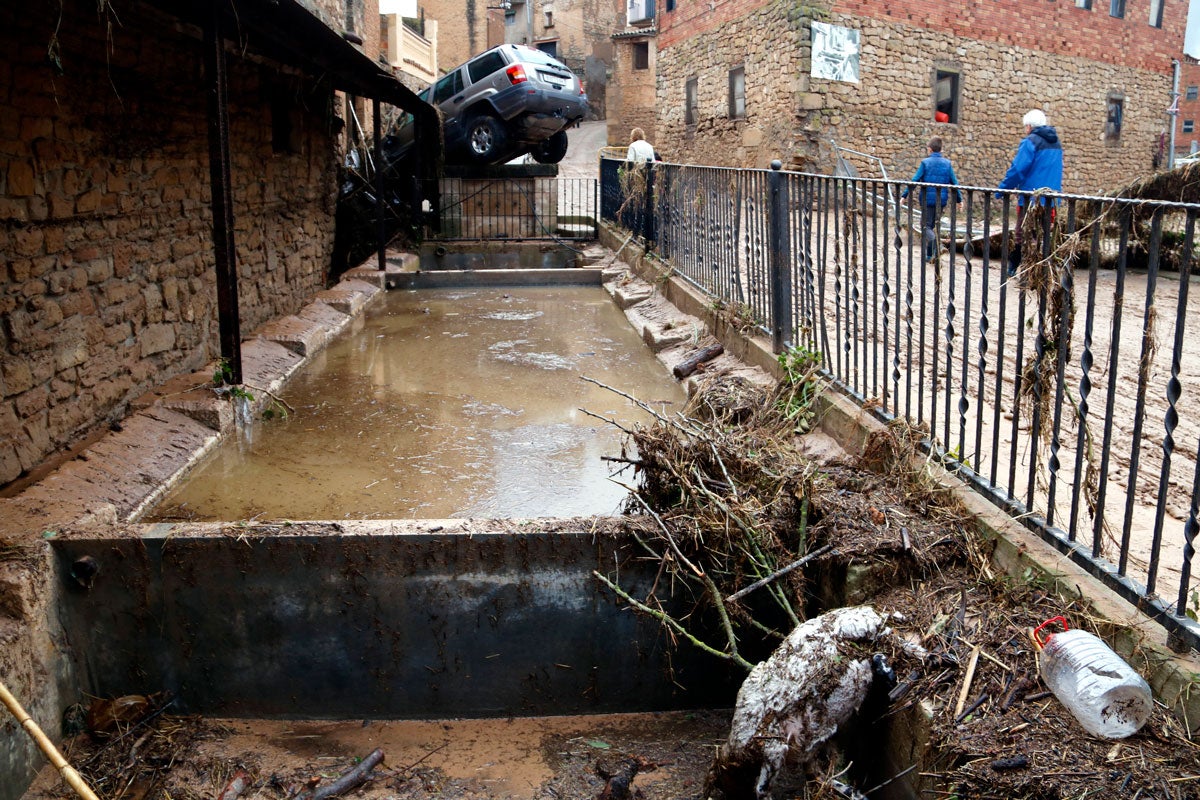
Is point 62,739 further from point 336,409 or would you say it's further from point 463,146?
point 463,146

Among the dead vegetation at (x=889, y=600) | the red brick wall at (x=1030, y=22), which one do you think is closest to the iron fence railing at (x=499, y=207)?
the red brick wall at (x=1030, y=22)

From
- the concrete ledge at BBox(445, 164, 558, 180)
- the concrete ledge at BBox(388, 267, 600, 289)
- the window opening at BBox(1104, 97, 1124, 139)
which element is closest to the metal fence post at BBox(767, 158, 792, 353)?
the concrete ledge at BBox(388, 267, 600, 289)

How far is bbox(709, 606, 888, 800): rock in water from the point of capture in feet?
9.46

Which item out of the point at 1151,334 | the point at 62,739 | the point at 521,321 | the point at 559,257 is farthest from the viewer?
the point at 559,257

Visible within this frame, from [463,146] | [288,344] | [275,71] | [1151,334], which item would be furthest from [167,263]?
[463,146]

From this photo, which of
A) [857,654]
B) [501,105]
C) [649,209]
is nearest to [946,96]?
[501,105]

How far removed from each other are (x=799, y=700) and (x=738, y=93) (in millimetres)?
20464

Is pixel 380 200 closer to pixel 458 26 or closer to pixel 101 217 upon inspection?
pixel 101 217

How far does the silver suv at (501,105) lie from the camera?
628 inches

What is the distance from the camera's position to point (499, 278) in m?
12.2

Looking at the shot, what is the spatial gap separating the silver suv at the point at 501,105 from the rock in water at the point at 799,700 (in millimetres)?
13894

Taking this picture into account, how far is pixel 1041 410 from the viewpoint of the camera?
308 cm

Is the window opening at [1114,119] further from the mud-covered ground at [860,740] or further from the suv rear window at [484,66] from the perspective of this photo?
the mud-covered ground at [860,740]

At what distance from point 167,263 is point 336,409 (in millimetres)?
1580
